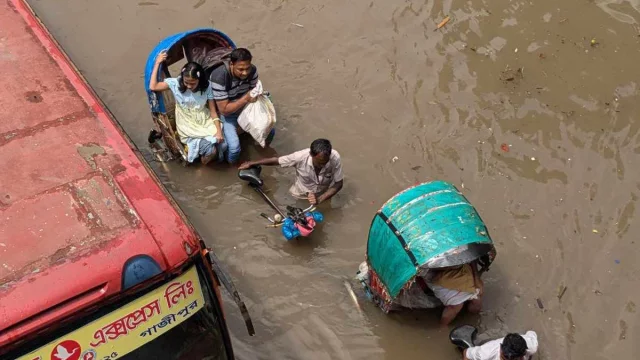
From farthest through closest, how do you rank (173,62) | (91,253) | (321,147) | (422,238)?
(173,62)
(321,147)
(422,238)
(91,253)

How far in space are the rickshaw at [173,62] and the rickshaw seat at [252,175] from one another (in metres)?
0.77

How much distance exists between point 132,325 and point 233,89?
12.4 feet

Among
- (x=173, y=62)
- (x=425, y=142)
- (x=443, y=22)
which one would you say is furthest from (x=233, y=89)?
(x=443, y=22)

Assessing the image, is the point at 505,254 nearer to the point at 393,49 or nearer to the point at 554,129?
the point at 554,129

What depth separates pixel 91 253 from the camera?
3.30 meters

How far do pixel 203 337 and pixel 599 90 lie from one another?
20.4 ft

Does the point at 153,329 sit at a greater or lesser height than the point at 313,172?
greater

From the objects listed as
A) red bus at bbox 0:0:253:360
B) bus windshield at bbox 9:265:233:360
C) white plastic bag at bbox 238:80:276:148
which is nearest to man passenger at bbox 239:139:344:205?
white plastic bag at bbox 238:80:276:148

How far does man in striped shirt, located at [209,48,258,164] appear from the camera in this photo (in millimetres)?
6422

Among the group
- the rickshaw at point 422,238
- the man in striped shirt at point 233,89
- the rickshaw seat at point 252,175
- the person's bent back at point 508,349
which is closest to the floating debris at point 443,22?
the man in striped shirt at point 233,89

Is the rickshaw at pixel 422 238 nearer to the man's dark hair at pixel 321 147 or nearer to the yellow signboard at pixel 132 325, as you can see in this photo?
the man's dark hair at pixel 321 147

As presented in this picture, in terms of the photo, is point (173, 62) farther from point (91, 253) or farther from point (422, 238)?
point (91, 253)

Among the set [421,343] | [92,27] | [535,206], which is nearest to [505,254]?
[535,206]

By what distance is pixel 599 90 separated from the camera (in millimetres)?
7836
